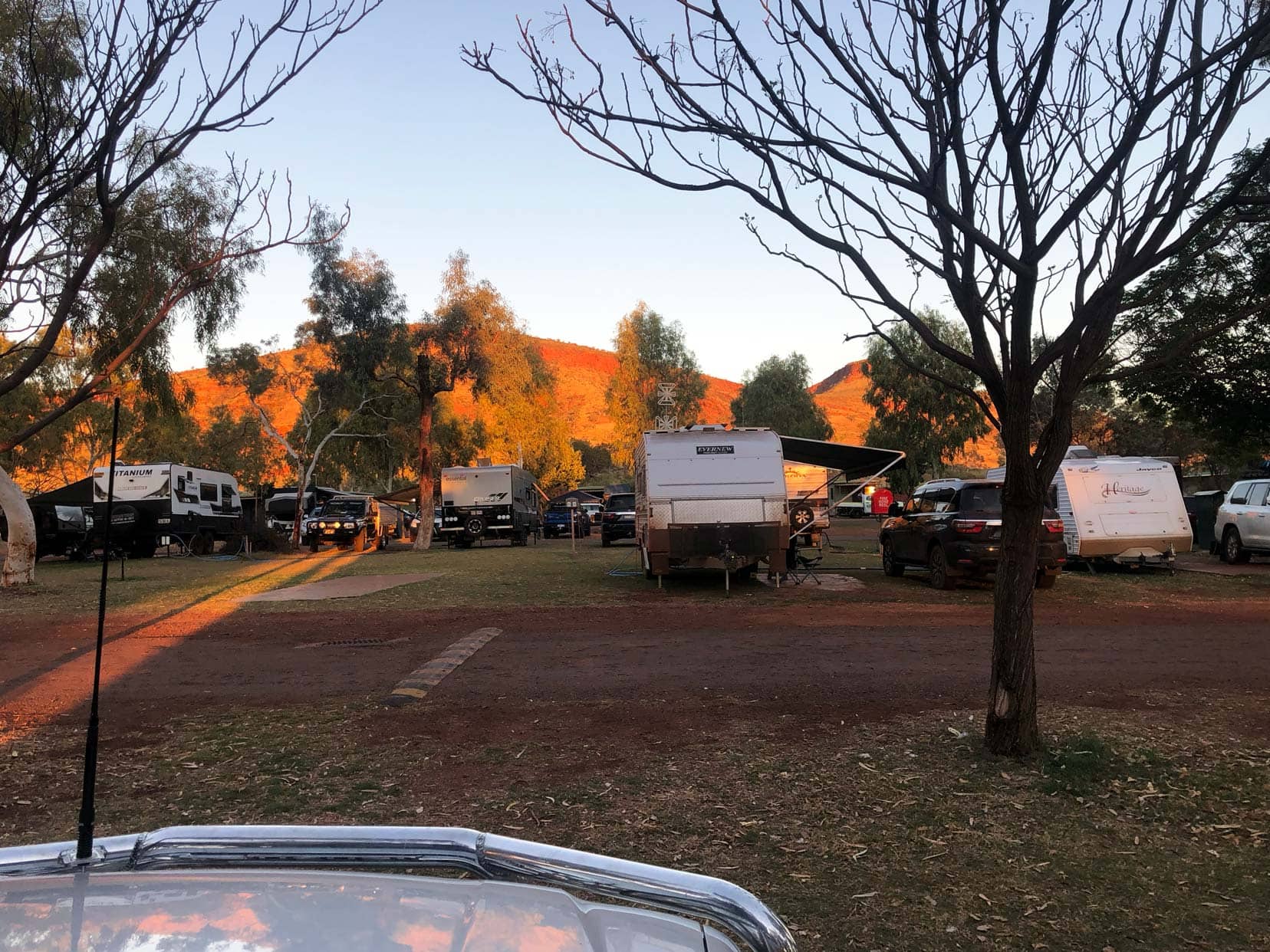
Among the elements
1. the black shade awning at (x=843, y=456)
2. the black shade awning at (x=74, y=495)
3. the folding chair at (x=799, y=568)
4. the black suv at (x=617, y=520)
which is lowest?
the folding chair at (x=799, y=568)

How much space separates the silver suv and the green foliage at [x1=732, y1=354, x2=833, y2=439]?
48.5m

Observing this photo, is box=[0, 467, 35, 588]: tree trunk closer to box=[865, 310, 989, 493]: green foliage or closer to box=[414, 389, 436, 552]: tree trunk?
box=[414, 389, 436, 552]: tree trunk

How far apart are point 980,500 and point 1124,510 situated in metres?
4.38

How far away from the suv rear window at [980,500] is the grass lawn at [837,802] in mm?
8850

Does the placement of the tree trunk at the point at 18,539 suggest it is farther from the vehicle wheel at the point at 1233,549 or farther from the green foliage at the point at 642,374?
the green foliage at the point at 642,374

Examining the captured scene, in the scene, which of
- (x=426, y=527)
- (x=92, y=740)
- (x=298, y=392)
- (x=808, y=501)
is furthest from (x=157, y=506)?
(x=92, y=740)

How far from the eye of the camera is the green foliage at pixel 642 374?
67.3 meters

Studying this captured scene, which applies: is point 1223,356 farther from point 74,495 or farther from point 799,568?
point 74,495

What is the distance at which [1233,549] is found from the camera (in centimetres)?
2073

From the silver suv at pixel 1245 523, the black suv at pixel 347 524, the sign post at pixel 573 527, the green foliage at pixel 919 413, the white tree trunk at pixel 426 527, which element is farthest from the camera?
the green foliage at pixel 919 413

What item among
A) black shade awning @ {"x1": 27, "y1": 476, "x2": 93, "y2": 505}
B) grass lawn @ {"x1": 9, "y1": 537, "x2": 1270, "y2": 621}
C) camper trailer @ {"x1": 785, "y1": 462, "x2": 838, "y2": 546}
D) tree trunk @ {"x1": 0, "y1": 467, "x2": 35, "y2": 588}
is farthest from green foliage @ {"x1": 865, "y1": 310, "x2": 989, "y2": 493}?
tree trunk @ {"x1": 0, "y1": 467, "x2": 35, "y2": 588}

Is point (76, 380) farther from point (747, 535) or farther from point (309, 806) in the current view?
point (309, 806)

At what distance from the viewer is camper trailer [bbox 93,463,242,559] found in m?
26.9

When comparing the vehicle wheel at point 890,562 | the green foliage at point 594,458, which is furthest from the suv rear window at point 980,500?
the green foliage at point 594,458
